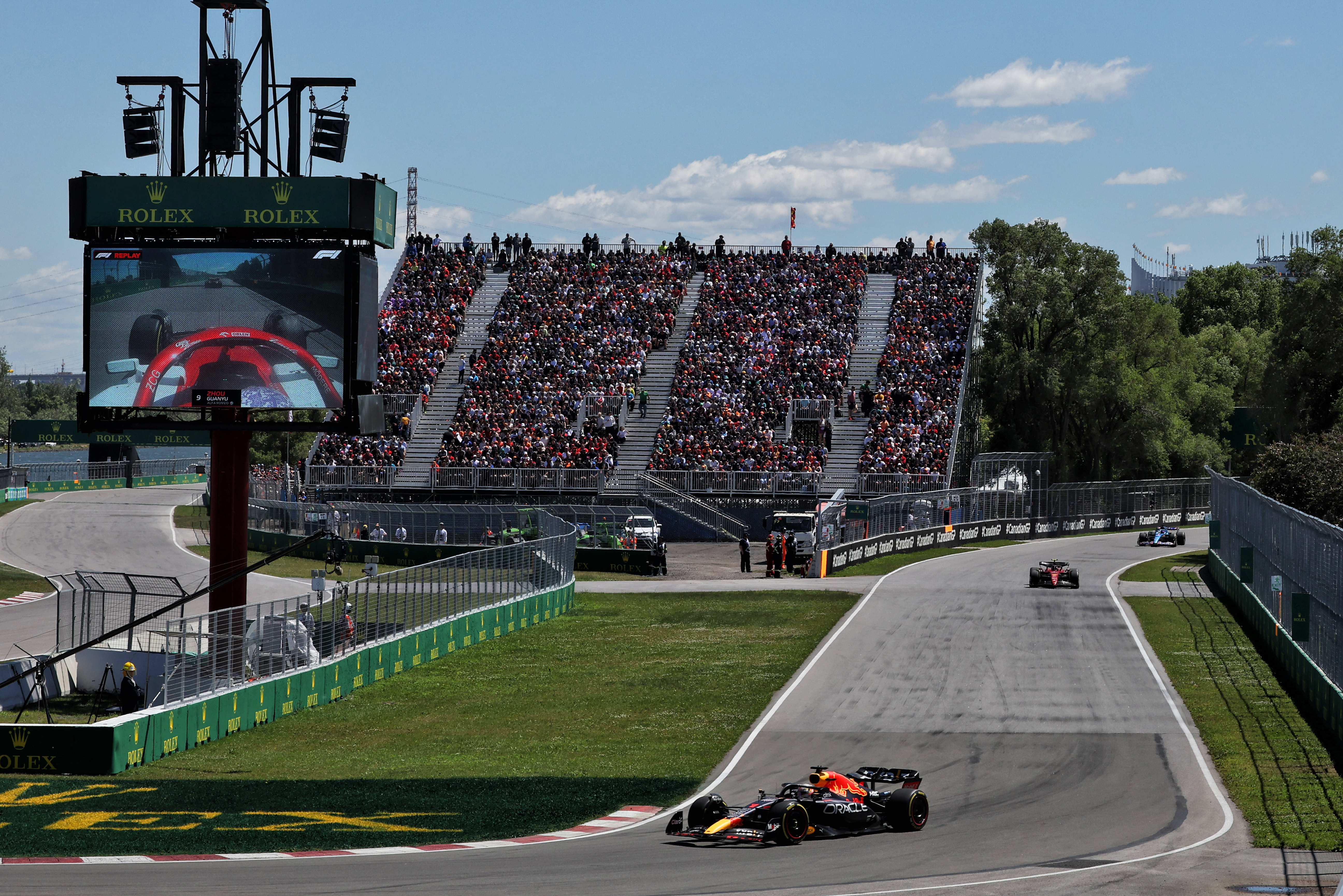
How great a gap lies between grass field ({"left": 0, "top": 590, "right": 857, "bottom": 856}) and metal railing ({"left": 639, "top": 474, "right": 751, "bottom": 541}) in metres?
21.7

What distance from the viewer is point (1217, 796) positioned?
65.8 ft

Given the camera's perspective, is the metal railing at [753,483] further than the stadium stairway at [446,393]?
No

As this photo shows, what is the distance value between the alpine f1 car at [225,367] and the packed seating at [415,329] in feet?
118

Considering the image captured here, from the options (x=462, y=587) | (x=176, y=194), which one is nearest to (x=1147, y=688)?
(x=462, y=587)

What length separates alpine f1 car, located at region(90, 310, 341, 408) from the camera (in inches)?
1121

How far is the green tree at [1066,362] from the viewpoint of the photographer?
76.2 metres

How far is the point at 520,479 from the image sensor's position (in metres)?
62.2

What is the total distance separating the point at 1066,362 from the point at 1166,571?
2612 cm

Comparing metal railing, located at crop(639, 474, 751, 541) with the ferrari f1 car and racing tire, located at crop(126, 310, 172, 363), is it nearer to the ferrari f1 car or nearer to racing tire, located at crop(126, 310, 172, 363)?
racing tire, located at crop(126, 310, 172, 363)

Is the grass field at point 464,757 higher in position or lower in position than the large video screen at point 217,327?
lower

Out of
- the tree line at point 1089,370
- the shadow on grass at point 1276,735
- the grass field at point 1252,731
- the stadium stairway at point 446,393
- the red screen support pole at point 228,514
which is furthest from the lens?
the tree line at point 1089,370

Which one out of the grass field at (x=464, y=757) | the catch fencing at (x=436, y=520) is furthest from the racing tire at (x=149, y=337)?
the catch fencing at (x=436, y=520)

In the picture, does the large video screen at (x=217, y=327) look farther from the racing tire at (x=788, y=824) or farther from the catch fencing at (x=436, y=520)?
the catch fencing at (x=436, y=520)

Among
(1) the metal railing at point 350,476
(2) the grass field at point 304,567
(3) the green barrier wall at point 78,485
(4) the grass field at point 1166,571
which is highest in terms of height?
(1) the metal railing at point 350,476
